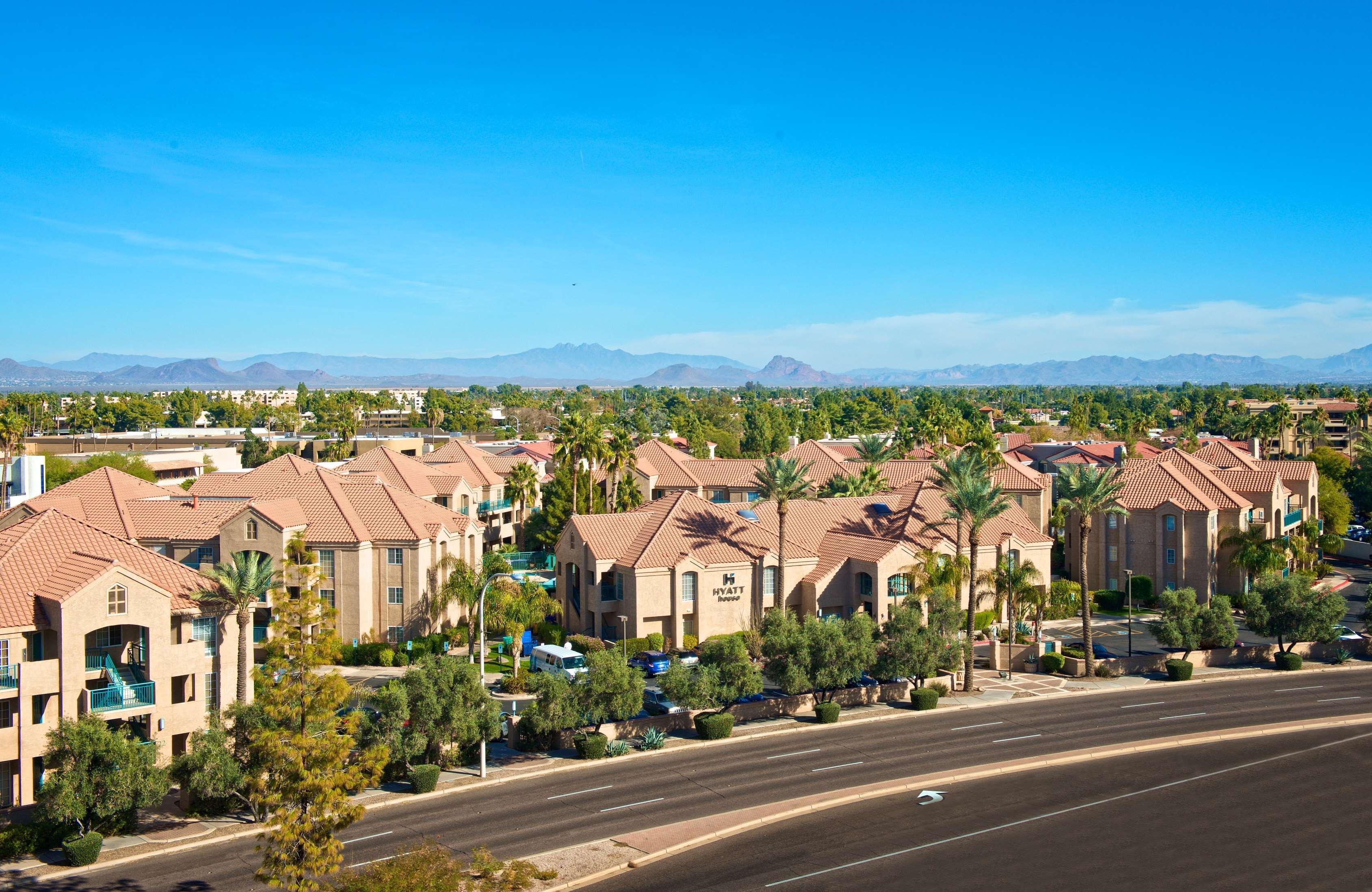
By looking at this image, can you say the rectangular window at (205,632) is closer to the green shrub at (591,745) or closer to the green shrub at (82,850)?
the green shrub at (82,850)

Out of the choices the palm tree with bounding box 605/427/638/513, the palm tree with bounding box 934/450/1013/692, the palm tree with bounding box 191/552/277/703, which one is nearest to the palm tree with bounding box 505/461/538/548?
the palm tree with bounding box 605/427/638/513

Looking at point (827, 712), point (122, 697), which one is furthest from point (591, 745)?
point (122, 697)

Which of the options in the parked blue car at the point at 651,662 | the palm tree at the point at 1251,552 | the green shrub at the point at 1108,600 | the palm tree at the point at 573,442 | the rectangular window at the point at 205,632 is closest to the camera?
the rectangular window at the point at 205,632

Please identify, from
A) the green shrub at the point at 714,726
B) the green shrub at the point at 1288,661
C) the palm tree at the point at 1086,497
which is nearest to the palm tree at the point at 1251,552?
the green shrub at the point at 1288,661

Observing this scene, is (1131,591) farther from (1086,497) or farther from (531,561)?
(531,561)

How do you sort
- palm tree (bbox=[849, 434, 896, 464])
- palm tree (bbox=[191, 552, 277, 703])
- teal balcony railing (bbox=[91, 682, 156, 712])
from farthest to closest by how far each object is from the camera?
palm tree (bbox=[849, 434, 896, 464]), palm tree (bbox=[191, 552, 277, 703]), teal balcony railing (bbox=[91, 682, 156, 712])

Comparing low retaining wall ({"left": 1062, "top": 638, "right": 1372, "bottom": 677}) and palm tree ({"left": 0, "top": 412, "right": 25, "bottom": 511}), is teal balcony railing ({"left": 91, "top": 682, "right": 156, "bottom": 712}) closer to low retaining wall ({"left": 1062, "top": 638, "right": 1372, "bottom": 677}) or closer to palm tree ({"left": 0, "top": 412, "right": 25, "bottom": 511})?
low retaining wall ({"left": 1062, "top": 638, "right": 1372, "bottom": 677})
